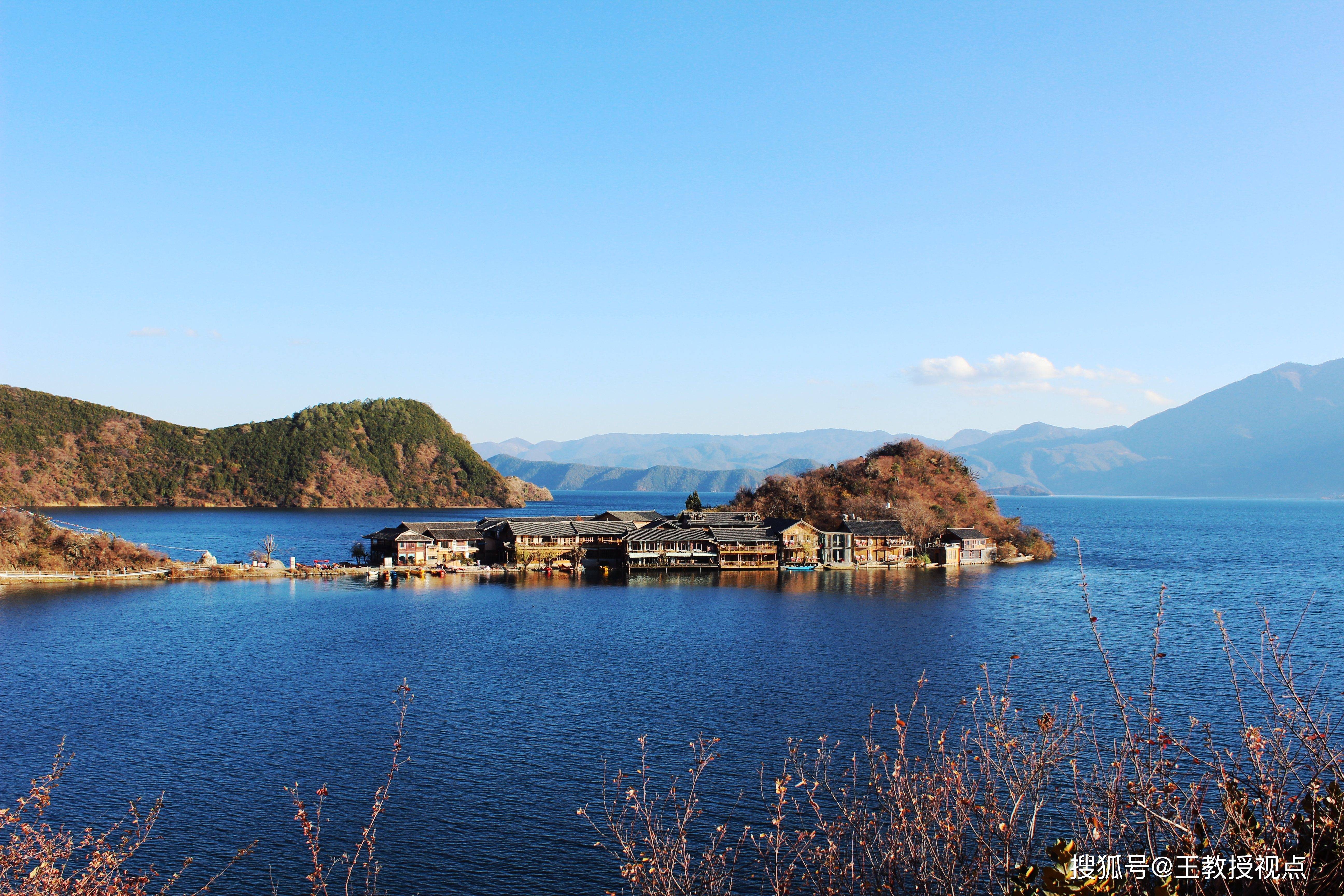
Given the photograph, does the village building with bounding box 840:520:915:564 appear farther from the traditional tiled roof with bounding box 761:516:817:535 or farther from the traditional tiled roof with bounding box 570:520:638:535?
the traditional tiled roof with bounding box 570:520:638:535

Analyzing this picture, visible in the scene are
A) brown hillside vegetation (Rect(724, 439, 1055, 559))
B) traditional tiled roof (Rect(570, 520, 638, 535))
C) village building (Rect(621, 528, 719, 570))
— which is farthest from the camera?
brown hillside vegetation (Rect(724, 439, 1055, 559))

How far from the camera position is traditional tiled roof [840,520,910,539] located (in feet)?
311

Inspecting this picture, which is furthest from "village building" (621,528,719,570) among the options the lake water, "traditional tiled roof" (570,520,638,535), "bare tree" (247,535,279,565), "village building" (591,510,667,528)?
"bare tree" (247,535,279,565)

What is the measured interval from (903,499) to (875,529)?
510 inches

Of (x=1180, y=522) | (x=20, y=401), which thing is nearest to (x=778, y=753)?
(x=1180, y=522)

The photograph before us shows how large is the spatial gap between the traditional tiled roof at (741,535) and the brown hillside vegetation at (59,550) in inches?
2222

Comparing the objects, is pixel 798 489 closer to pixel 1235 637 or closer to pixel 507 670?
pixel 1235 637

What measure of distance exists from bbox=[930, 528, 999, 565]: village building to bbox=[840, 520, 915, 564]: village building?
4578mm

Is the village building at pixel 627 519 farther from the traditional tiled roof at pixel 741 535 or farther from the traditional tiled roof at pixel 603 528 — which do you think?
the traditional tiled roof at pixel 741 535

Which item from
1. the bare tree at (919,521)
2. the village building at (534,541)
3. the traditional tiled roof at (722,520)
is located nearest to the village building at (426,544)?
the village building at (534,541)

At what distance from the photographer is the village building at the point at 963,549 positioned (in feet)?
319

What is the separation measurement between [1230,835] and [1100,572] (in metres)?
84.9

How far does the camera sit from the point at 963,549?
97.9 meters

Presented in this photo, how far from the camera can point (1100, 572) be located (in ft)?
283
